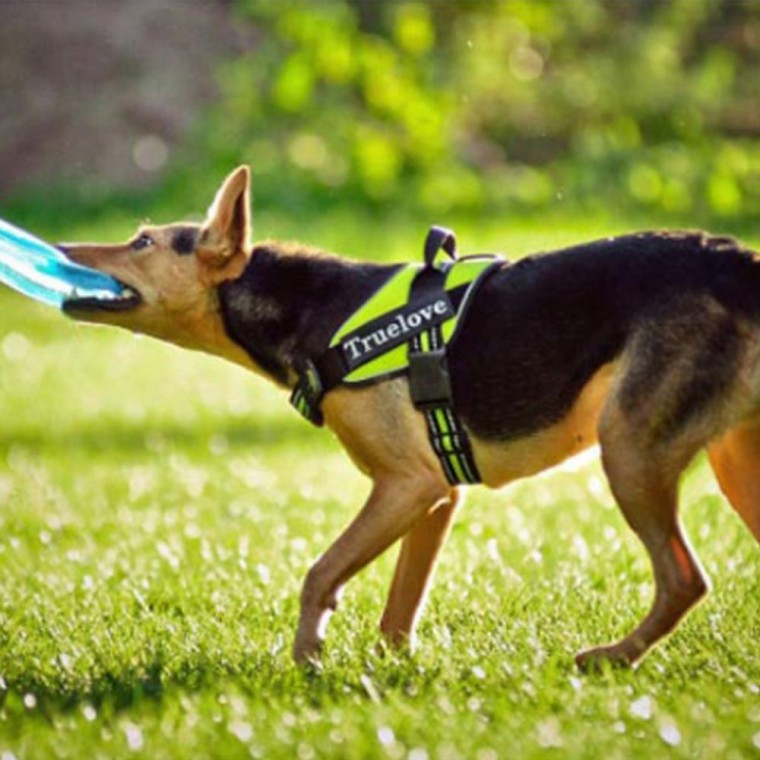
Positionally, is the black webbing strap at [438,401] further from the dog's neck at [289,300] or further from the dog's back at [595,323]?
the dog's neck at [289,300]

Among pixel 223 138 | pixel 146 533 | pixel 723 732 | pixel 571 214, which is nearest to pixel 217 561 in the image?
pixel 146 533

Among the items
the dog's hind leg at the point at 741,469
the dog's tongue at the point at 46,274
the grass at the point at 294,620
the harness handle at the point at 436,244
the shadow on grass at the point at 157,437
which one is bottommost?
the shadow on grass at the point at 157,437

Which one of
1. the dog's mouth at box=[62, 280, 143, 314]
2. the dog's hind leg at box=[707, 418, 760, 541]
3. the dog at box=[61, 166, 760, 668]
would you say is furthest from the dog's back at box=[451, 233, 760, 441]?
the dog's mouth at box=[62, 280, 143, 314]

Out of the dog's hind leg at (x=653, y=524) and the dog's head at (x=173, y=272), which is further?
the dog's head at (x=173, y=272)

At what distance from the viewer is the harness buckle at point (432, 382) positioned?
6.29m

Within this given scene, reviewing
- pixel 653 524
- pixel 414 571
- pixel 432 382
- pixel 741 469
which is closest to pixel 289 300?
pixel 432 382

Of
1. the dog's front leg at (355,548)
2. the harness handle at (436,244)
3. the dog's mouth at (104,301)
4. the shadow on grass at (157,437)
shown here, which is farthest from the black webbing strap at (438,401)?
the shadow on grass at (157,437)

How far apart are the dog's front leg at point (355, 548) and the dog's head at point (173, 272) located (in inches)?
37.6

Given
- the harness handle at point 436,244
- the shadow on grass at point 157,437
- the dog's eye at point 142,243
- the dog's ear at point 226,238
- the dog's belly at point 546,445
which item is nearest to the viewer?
the dog's belly at point 546,445

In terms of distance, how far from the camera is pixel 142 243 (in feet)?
22.2

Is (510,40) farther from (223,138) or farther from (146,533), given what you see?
(146,533)

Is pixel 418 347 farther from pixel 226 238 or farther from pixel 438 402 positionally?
pixel 226 238

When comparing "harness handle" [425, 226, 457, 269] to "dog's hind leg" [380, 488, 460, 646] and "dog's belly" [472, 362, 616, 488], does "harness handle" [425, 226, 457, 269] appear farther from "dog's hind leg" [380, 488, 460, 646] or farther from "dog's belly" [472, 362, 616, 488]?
"dog's hind leg" [380, 488, 460, 646]

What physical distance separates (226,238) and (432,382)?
934 millimetres
